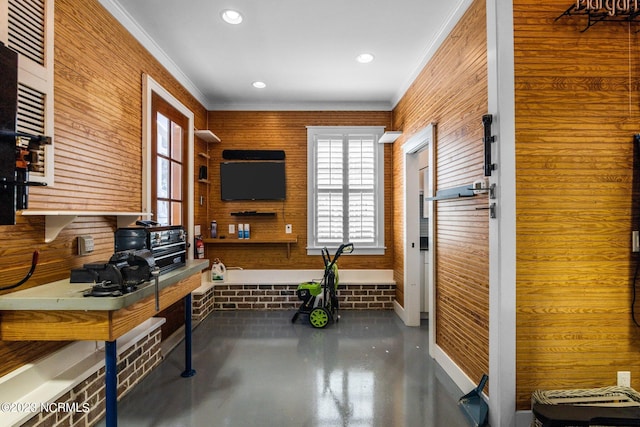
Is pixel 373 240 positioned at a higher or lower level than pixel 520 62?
lower

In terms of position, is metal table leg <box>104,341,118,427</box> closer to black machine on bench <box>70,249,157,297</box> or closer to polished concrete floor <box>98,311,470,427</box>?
black machine on bench <box>70,249,157,297</box>

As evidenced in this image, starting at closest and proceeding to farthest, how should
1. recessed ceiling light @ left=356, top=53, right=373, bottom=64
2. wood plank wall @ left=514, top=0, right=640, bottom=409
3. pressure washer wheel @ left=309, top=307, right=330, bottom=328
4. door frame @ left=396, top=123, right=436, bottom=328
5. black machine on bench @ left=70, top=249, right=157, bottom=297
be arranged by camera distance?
black machine on bench @ left=70, top=249, right=157, bottom=297, wood plank wall @ left=514, top=0, right=640, bottom=409, recessed ceiling light @ left=356, top=53, right=373, bottom=64, pressure washer wheel @ left=309, top=307, right=330, bottom=328, door frame @ left=396, top=123, right=436, bottom=328

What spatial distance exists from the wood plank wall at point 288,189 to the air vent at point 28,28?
10.0 ft

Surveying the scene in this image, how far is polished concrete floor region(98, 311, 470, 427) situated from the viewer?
7.28ft

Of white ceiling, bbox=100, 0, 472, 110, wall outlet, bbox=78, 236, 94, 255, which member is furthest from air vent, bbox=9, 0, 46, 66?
wall outlet, bbox=78, 236, 94, 255

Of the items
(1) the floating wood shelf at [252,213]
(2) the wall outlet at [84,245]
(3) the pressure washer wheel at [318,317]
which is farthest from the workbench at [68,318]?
(1) the floating wood shelf at [252,213]

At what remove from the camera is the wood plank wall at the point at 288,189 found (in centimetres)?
482

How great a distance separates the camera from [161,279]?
213 cm

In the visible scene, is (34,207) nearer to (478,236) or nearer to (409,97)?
(478,236)

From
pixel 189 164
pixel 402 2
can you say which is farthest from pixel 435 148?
pixel 189 164

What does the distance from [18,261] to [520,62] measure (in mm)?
3343

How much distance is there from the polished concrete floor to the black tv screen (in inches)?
77.2

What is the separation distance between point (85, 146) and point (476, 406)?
3.42 metres

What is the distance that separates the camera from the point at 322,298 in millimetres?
4148
